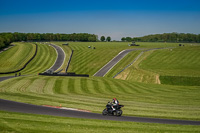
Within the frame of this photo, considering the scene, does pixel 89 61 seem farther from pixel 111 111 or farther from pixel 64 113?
pixel 64 113

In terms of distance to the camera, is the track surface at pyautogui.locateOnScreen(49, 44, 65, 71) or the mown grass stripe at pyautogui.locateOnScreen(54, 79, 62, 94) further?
the track surface at pyautogui.locateOnScreen(49, 44, 65, 71)

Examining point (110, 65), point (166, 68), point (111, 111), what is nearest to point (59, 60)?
point (110, 65)

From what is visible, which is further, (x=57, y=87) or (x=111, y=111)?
(x=57, y=87)

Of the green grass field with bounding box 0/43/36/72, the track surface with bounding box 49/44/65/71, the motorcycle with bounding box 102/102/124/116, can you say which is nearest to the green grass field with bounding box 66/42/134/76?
the track surface with bounding box 49/44/65/71

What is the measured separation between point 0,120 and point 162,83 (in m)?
48.3

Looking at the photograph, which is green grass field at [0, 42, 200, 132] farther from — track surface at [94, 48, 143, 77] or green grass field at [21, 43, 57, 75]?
track surface at [94, 48, 143, 77]

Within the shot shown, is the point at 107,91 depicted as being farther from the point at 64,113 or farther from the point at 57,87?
the point at 64,113

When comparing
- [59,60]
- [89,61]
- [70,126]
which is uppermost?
[59,60]

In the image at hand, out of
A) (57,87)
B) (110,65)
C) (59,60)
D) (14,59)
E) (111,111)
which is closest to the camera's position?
(111,111)

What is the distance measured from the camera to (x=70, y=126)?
19.4 m

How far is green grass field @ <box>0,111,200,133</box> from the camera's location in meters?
18.2

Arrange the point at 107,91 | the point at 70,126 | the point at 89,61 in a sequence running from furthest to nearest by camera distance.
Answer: the point at 89,61 → the point at 107,91 → the point at 70,126

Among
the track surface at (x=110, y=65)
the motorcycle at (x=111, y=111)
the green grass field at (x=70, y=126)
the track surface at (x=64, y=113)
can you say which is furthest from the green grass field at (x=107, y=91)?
the track surface at (x=110, y=65)

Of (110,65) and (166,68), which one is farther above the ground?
(110,65)
